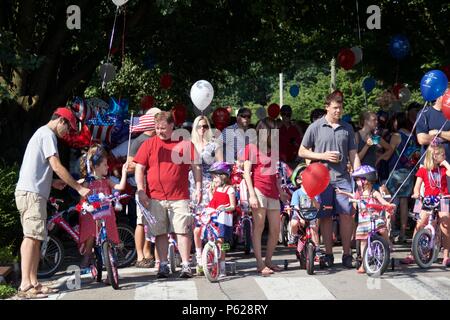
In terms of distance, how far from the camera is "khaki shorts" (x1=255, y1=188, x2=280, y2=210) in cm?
1055

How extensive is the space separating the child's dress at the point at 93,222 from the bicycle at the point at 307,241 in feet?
6.87

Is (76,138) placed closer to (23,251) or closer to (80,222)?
(80,222)

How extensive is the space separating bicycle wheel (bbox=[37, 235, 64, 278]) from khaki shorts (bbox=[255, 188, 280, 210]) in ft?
8.31

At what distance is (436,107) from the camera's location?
1147 centimetres

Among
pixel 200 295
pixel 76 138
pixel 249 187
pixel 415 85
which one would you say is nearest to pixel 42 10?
pixel 76 138

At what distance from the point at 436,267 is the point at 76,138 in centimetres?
591

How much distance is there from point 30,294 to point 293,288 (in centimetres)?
276

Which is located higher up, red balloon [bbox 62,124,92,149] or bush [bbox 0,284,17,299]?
red balloon [bbox 62,124,92,149]

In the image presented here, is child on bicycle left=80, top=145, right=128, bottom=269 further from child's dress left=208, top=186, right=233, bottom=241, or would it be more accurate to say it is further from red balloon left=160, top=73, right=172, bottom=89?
red balloon left=160, top=73, right=172, bottom=89

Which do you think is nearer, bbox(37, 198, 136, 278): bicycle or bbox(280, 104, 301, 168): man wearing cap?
bbox(37, 198, 136, 278): bicycle

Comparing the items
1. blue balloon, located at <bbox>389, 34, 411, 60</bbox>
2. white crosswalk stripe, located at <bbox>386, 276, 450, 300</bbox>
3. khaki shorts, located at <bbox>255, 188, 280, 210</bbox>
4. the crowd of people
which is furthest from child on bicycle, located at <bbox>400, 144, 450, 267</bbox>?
blue balloon, located at <bbox>389, 34, 411, 60</bbox>

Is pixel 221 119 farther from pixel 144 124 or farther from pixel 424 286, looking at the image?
pixel 424 286

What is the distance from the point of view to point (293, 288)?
9.55 metres

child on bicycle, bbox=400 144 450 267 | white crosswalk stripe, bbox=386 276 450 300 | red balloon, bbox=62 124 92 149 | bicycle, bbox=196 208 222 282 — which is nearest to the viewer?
white crosswalk stripe, bbox=386 276 450 300
